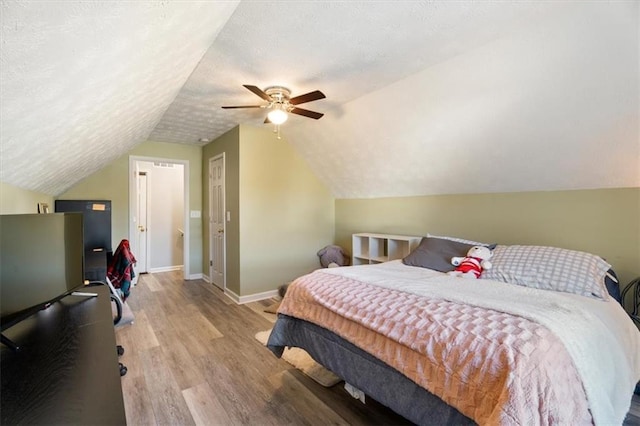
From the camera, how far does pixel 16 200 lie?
6.44ft

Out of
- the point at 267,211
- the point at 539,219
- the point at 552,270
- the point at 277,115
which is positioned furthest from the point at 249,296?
the point at 539,219

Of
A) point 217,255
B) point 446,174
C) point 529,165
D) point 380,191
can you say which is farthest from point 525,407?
point 217,255

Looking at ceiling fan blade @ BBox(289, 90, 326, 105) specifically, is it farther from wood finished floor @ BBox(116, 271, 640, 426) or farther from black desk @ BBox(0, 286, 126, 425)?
wood finished floor @ BBox(116, 271, 640, 426)

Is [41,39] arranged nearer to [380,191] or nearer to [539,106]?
[539,106]

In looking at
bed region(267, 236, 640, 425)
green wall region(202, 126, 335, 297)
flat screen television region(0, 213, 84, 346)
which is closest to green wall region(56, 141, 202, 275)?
green wall region(202, 126, 335, 297)

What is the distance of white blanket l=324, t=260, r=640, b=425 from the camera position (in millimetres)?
1278

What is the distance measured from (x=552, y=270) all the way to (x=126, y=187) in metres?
5.62

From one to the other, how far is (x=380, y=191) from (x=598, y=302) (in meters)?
2.63

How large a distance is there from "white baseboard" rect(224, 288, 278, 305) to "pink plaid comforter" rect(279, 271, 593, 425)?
7.76 ft

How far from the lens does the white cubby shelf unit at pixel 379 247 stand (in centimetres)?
380

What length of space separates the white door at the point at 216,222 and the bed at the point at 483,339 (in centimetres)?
265

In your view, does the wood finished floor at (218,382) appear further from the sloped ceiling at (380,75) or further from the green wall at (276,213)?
the sloped ceiling at (380,75)

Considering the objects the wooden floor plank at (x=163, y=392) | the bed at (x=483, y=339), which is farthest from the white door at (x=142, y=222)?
the bed at (x=483, y=339)

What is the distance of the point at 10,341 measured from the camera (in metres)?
1.10
